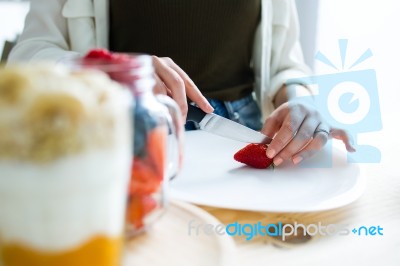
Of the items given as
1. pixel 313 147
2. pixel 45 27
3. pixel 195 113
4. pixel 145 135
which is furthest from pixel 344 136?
pixel 45 27

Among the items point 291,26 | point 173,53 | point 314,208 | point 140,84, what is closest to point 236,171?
point 314,208

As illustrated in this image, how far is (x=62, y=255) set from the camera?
190 mm

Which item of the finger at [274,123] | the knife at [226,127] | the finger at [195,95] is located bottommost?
the finger at [274,123]

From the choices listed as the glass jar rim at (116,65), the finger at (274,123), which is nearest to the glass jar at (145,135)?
the glass jar rim at (116,65)

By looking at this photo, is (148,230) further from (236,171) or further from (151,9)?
(151,9)

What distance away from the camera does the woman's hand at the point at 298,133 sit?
0.42m

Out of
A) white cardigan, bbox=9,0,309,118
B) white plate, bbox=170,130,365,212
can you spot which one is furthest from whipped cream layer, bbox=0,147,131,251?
white cardigan, bbox=9,0,309,118

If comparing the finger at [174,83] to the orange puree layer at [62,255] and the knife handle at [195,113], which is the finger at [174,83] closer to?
the knife handle at [195,113]

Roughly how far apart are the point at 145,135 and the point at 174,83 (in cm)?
15

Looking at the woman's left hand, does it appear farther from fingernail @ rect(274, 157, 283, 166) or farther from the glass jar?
the glass jar

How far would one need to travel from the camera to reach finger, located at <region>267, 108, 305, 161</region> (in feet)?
1.36

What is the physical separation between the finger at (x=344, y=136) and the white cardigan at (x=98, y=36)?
0.22 metres

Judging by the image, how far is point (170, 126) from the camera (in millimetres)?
255

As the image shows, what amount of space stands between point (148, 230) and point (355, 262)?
0.13 metres
